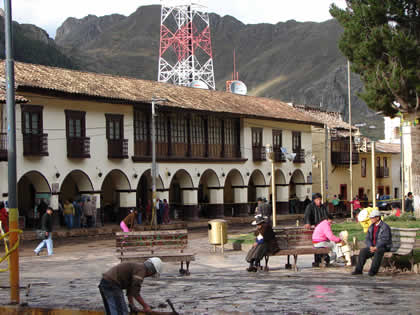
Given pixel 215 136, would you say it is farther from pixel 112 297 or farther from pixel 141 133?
pixel 112 297

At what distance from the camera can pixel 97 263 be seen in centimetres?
1725

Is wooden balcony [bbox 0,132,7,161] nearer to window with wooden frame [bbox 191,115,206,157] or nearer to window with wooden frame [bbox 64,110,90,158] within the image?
window with wooden frame [bbox 64,110,90,158]

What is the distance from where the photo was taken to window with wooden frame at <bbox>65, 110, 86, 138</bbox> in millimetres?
31959

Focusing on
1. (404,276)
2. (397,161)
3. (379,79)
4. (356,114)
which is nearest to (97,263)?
(404,276)

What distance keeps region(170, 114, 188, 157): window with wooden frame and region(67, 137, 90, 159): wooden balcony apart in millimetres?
6474

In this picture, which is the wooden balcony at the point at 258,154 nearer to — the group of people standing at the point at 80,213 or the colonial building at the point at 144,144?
the colonial building at the point at 144,144

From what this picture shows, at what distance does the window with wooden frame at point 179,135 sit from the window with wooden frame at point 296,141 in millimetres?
10873

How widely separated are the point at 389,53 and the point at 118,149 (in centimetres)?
1492

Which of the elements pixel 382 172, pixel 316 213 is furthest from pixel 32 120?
pixel 382 172

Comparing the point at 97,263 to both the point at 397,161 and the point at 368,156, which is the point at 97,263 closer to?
the point at 368,156

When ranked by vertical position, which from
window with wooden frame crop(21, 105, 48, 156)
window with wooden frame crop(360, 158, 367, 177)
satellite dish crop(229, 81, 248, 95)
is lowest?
window with wooden frame crop(360, 158, 367, 177)

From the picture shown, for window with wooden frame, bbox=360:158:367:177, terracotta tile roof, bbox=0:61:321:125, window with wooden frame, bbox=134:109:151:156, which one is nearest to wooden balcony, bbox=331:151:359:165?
window with wooden frame, bbox=360:158:367:177

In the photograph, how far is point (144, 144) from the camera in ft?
119

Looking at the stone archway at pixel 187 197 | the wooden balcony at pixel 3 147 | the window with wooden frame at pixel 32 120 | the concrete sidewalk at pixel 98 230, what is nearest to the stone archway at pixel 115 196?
the concrete sidewalk at pixel 98 230
